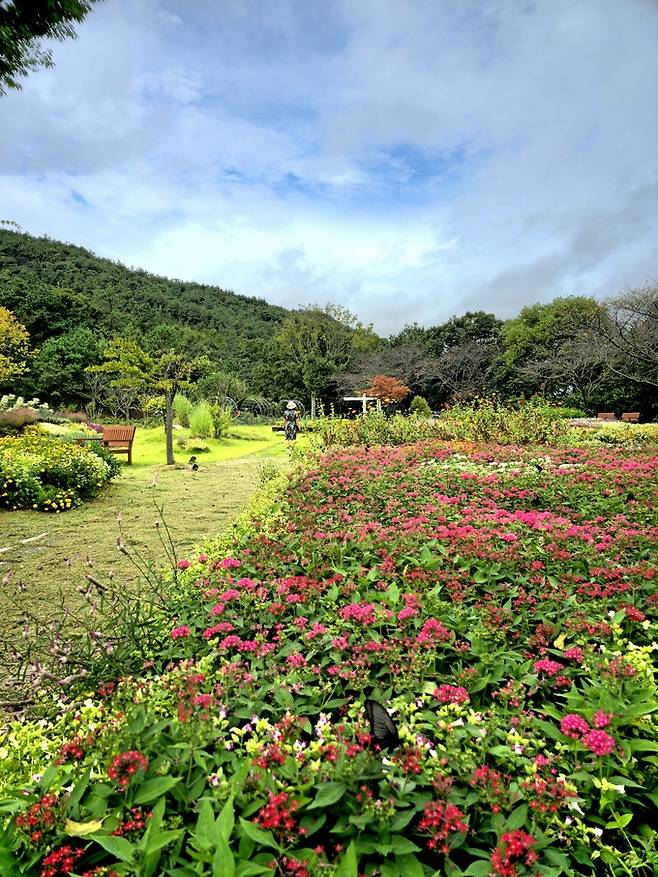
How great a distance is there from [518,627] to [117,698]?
1.40m

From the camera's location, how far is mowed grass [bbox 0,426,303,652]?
3.51 m

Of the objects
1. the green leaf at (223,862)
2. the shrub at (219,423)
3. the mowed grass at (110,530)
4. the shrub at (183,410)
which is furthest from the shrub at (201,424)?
the green leaf at (223,862)

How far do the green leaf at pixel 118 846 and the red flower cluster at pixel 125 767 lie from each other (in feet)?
0.37

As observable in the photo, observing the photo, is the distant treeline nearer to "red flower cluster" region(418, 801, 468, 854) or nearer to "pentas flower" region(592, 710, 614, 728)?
"pentas flower" region(592, 710, 614, 728)

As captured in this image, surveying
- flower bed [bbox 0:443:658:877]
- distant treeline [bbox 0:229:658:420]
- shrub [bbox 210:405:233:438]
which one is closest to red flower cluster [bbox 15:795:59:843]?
flower bed [bbox 0:443:658:877]

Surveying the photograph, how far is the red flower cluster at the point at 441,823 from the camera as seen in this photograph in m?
1.03

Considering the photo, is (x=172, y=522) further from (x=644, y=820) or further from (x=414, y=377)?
(x=414, y=377)

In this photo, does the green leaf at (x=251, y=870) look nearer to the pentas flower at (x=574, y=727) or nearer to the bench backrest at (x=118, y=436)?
the pentas flower at (x=574, y=727)

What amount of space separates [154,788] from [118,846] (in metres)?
0.13

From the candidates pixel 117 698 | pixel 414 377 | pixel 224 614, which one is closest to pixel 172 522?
pixel 224 614

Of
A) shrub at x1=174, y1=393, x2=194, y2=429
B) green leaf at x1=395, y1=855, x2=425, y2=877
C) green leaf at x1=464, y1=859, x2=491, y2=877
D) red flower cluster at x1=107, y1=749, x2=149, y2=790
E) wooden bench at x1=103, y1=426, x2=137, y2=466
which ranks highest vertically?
shrub at x1=174, y1=393, x2=194, y2=429

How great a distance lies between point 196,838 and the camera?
100 cm

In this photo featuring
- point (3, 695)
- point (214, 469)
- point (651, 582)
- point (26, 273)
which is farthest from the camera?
point (26, 273)

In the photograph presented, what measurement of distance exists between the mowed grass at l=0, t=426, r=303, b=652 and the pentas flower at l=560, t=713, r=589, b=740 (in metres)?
1.58
